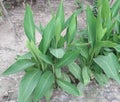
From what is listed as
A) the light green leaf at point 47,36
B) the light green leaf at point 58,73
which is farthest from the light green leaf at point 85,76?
the light green leaf at point 47,36

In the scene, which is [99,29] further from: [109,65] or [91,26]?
[109,65]

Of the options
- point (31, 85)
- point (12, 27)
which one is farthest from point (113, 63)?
point (12, 27)

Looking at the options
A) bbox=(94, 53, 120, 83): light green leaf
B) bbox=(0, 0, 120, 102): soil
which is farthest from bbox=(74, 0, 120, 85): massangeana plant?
bbox=(0, 0, 120, 102): soil

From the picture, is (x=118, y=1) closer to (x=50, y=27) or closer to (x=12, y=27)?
(x=50, y=27)

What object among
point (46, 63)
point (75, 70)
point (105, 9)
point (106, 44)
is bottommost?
point (75, 70)

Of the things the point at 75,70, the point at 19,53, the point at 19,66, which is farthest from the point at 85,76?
the point at 19,53

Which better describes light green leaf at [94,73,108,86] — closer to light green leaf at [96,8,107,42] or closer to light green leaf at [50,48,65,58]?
light green leaf at [96,8,107,42]
